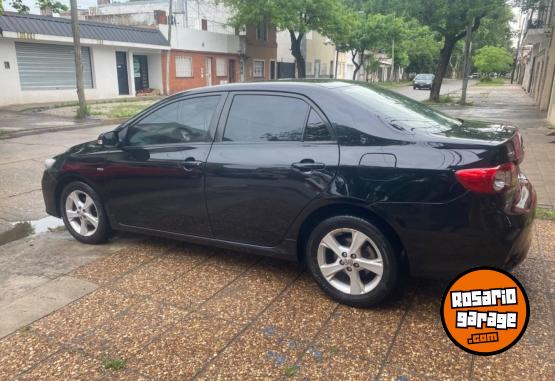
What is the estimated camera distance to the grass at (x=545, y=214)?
5.31 metres

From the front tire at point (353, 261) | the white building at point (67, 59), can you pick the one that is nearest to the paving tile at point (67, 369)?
the front tire at point (353, 261)

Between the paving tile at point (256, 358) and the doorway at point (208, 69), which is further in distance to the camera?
the doorway at point (208, 69)

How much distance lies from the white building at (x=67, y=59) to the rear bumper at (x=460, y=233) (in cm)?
2201

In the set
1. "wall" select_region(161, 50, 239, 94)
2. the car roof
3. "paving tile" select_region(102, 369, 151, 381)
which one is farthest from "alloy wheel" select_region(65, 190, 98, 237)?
"wall" select_region(161, 50, 239, 94)

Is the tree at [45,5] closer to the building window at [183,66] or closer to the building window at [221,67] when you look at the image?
the building window at [183,66]

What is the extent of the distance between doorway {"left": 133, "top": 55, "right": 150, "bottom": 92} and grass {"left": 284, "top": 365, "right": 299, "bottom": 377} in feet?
94.5

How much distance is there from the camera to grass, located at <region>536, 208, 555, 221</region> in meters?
5.31

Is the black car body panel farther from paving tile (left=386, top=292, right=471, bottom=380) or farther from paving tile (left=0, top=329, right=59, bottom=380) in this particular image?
paving tile (left=0, top=329, right=59, bottom=380)

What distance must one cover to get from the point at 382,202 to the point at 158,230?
2.16m

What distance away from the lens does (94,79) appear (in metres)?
25.8

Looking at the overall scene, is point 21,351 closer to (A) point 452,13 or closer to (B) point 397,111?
(B) point 397,111

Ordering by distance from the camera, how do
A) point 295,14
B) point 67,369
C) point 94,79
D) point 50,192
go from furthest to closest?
1. point 295,14
2. point 94,79
3. point 50,192
4. point 67,369

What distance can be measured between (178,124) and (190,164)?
46 cm

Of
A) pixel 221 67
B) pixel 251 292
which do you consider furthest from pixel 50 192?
pixel 221 67
